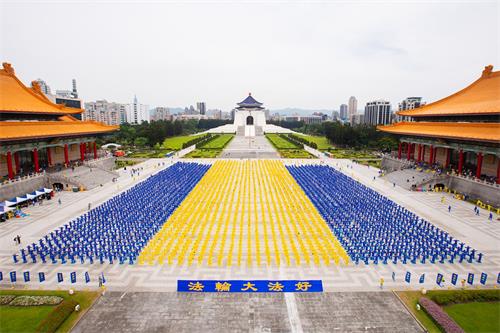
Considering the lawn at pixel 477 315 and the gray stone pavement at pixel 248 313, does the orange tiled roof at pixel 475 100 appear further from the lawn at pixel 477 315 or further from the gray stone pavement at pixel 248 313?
the gray stone pavement at pixel 248 313

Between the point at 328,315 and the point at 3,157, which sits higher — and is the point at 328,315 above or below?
below

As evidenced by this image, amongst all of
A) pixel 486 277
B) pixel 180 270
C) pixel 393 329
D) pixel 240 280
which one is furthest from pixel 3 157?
pixel 486 277

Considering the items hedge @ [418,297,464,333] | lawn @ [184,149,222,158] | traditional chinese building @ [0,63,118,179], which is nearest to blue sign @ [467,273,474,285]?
hedge @ [418,297,464,333]

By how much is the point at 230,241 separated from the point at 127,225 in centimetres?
773

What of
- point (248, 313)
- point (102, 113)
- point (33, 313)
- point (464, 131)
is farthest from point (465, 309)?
point (102, 113)

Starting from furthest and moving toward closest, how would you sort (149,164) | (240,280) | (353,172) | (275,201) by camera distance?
(149,164)
(353,172)
(275,201)
(240,280)

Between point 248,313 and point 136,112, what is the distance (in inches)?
7274

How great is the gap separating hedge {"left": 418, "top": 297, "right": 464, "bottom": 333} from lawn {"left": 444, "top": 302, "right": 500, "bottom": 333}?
520 mm

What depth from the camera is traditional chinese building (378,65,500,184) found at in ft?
92.0

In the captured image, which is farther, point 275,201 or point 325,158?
point 325,158

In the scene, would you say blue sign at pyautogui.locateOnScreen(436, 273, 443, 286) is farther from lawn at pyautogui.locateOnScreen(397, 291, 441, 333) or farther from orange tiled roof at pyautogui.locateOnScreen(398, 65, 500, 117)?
orange tiled roof at pyautogui.locateOnScreen(398, 65, 500, 117)

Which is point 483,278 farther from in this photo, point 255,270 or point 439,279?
point 255,270

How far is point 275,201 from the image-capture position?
88.9 feet

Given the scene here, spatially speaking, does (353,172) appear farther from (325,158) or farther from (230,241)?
(230,241)
